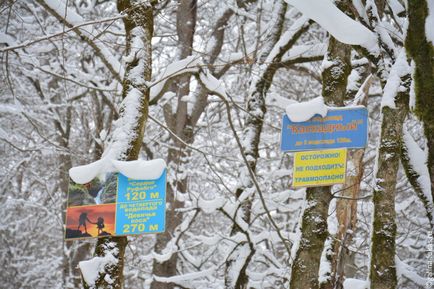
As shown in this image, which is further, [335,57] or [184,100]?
[184,100]

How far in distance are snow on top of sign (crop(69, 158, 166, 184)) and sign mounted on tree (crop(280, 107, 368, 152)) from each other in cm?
93

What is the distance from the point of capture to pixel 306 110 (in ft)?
13.5

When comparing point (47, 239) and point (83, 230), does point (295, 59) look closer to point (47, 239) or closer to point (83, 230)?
point (83, 230)

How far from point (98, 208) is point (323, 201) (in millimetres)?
1617

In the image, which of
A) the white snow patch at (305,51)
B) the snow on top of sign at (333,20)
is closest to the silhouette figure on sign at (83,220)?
the snow on top of sign at (333,20)

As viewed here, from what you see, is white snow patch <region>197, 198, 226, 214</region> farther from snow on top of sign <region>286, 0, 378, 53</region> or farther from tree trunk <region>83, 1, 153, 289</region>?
snow on top of sign <region>286, 0, 378, 53</region>

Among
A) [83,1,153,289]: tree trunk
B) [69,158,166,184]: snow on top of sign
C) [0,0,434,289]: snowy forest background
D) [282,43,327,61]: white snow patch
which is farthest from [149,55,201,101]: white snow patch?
[282,43,327,61]: white snow patch

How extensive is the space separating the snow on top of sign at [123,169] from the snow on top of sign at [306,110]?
997 millimetres

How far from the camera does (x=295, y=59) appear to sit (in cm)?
693

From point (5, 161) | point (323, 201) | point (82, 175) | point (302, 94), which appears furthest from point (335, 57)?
point (5, 161)

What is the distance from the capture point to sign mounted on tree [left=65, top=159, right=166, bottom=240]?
150 inches

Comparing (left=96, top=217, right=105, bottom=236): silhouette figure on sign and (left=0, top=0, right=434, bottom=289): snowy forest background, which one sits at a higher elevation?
(left=0, top=0, right=434, bottom=289): snowy forest background

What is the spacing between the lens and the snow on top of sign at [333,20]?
3.50 metres

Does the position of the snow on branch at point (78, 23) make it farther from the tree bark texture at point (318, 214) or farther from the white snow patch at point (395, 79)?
the white snow patch at point (395, 79)
